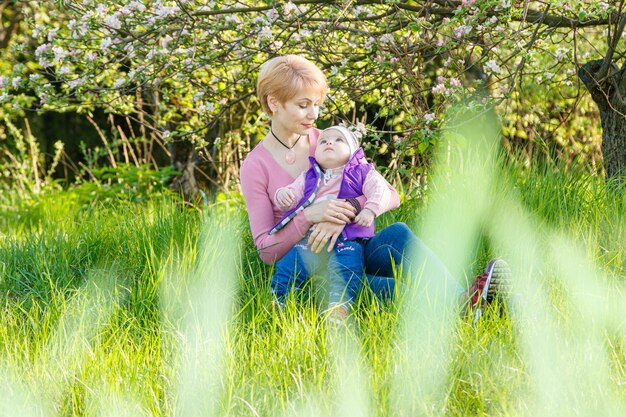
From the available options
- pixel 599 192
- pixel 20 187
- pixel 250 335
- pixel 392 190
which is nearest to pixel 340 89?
pixel 392 190

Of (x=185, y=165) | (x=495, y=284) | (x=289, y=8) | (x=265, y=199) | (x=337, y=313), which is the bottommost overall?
(x=185, y=165)

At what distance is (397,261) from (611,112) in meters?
1.82

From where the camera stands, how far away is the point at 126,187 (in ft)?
20.7

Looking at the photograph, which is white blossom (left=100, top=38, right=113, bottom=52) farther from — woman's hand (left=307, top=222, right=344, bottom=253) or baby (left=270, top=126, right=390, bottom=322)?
woman's hand (left=307, top=222, right=344, bottom=253)

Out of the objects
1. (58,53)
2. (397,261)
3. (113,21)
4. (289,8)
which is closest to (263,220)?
(397,261)

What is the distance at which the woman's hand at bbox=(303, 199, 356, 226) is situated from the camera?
3.09 metres

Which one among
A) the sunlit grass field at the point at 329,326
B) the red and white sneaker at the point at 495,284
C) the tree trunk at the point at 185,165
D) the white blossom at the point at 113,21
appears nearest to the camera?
the sunlit grass field at the point at 329,326

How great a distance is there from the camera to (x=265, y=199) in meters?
3.36

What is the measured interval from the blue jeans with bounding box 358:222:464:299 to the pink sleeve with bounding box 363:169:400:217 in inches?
4.7

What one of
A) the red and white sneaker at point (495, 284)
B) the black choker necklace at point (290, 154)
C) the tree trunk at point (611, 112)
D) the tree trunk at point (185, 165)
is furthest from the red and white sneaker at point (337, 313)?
the tree trunk at point (185, 165)

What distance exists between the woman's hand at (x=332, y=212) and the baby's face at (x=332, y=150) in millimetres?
173

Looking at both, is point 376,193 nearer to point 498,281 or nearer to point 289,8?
point 498,281

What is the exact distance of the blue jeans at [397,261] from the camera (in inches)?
120

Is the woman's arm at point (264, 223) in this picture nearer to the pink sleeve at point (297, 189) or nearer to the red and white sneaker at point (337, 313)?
the pink sleeve at point (297, 189)
